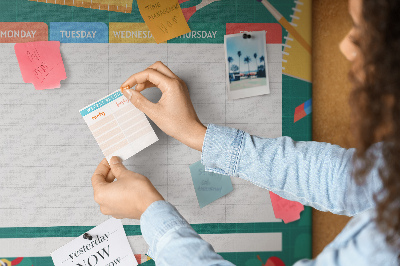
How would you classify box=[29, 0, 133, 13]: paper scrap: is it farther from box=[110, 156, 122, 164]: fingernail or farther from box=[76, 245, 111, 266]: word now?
box=[76, 245, 111, 266]: word now

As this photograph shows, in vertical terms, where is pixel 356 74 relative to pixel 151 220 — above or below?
above

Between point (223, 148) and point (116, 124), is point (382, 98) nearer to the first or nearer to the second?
point (223, 148)

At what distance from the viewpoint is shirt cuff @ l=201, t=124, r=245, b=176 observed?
0.67 meters

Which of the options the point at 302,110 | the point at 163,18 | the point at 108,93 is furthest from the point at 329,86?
the point at 108,93

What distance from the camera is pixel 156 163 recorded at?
2.78 feet

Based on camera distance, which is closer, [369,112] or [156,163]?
[369,112]

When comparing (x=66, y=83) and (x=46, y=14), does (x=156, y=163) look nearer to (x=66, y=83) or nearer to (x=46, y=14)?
(x=66, y=83)

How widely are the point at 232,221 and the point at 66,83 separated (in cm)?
52

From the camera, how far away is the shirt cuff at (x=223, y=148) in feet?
2.21

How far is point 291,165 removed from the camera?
657 mm

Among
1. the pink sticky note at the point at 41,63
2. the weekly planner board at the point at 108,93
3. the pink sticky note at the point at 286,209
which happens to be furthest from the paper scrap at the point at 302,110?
the pink sticky note at the point at 41,63

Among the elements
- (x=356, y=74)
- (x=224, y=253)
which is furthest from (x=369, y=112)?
(x=224, y=253)

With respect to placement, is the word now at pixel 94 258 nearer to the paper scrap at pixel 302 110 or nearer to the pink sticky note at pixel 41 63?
the pink sticky note at pixel 41 63

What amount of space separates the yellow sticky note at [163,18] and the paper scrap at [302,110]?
34 cm
